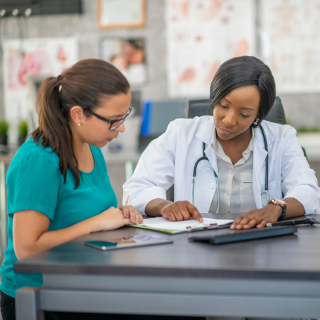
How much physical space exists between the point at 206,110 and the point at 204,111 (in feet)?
0.03

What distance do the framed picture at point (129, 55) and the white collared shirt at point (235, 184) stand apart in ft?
7.66

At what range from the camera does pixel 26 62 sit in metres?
3.94

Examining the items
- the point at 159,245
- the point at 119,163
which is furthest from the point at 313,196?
the point at 119,163

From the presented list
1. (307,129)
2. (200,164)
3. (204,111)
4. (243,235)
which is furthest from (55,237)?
(307,129)

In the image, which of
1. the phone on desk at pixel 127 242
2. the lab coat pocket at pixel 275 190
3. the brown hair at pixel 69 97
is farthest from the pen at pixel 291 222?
the brown hair at pixel 69 97

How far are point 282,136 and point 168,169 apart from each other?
49 cm

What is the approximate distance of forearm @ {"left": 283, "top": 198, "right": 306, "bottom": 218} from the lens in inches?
48.0

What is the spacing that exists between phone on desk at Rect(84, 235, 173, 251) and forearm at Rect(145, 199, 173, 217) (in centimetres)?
31

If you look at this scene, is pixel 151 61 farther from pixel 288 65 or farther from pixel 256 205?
pixel 256 205

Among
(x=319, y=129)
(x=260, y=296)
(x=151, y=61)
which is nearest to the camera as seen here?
(x=260, y=296)

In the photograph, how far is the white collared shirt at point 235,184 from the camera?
1.55 m

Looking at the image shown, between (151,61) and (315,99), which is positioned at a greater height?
(151,61)

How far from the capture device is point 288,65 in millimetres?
3549

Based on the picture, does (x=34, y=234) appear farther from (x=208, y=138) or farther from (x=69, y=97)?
(x=208, y=138)
